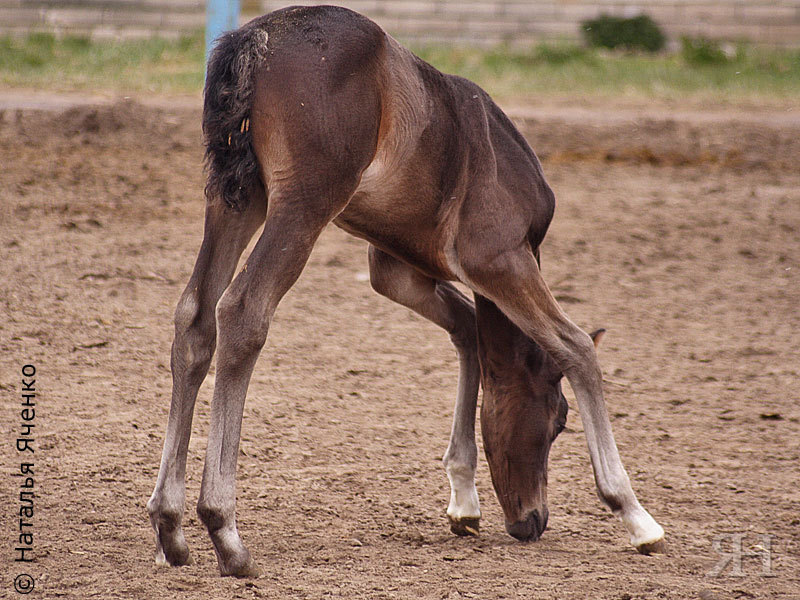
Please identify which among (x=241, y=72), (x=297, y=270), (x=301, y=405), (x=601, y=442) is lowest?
(x=301, y=405)

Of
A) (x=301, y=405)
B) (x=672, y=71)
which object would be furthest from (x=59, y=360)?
(x=672, y=71)

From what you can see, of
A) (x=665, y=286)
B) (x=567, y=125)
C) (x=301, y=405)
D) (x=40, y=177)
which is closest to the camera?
(x=301, y=405)

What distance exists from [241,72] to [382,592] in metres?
1.71

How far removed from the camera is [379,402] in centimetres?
515

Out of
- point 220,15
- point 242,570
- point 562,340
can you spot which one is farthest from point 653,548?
point 220,15

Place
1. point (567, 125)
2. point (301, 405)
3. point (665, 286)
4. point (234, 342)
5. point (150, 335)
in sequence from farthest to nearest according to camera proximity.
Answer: point (567, 125) → point (665, 286) → point (150, 335) → point (301, 405) → point (234, 342)

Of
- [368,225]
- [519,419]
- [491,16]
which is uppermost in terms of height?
[491,16]

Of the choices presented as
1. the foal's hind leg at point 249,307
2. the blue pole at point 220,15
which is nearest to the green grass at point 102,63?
the blue pole at point 220,15

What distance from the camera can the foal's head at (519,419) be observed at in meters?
3.70

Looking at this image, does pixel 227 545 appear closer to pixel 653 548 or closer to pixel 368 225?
pixel 368 225

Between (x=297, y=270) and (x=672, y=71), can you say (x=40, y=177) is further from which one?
(x=672, y=71)

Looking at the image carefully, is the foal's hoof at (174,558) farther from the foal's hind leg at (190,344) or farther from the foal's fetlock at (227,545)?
the foal's fetlock at (227,545)

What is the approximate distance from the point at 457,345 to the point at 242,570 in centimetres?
135

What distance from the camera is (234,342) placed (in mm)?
2984
